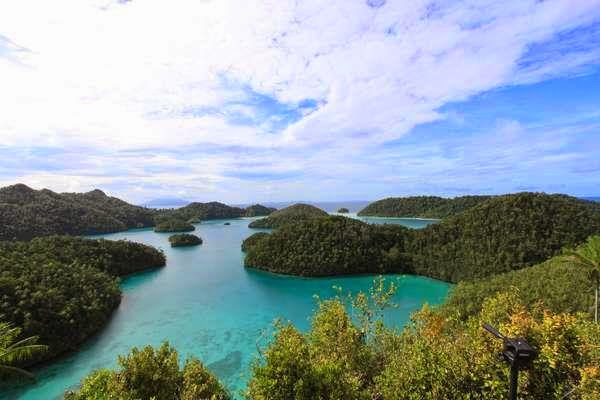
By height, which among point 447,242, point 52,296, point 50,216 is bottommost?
point 52,296

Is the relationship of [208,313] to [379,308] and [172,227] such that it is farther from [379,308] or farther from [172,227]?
[172,227]

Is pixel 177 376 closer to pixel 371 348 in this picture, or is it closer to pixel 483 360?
pixel 371 348

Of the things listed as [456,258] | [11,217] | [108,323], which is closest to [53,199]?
[11,217]

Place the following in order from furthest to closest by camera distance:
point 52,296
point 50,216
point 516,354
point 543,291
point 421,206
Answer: point 421,206 → point 50,216 → point 52,296 → point 543,291 → point 516,354

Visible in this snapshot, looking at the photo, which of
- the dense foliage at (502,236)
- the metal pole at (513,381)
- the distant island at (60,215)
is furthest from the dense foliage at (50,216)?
the metal pole at (513,381)

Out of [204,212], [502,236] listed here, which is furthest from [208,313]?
[204,212]
